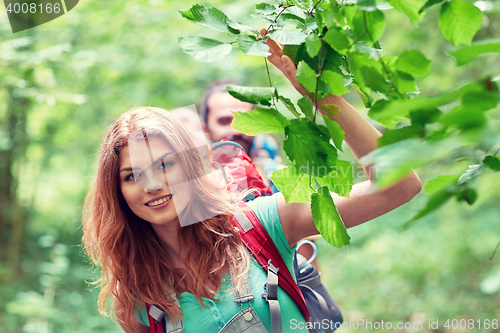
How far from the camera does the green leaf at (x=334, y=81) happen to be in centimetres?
57

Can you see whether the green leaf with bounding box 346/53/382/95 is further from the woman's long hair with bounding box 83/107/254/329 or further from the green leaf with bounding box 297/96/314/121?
the woman's long hair with bounding box 83/107/254/329

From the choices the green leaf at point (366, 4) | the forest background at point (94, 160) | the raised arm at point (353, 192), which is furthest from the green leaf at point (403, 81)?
the forest background at point (94, 160)

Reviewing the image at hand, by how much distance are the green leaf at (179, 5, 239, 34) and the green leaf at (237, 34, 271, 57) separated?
0.04m

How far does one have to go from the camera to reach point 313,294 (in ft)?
4.87

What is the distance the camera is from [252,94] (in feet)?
1.89

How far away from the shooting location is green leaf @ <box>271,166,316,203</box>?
2.29ft

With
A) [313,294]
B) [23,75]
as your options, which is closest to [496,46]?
[313,294]

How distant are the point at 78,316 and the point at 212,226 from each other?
12.5 ft

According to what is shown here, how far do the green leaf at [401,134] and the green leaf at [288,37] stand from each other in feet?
0.77

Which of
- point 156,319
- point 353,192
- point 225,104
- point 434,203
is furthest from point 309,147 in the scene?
point 225,104

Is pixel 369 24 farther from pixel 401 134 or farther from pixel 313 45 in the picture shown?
pixel 401 134

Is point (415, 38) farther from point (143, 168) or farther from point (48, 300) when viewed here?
point (48, 300)

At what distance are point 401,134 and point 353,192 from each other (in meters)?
0.68

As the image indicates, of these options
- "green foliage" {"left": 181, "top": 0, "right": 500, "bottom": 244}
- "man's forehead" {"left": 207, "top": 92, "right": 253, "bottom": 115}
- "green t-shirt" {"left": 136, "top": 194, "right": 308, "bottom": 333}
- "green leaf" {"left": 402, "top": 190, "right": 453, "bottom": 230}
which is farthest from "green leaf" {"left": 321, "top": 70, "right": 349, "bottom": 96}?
"man's forehead" {"left": 207, "top": 92, "right": 253, "bottom": 115}
